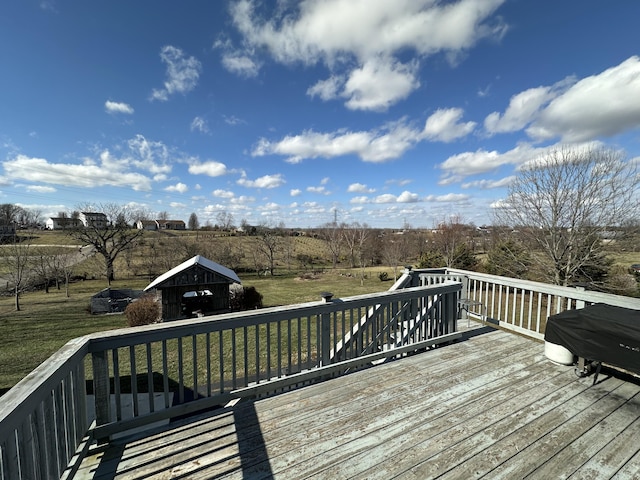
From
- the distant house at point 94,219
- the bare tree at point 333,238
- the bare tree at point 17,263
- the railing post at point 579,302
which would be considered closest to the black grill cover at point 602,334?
the railing post at point 579,302

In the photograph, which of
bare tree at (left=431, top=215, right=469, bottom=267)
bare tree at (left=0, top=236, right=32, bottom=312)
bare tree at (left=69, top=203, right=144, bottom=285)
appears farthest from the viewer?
bare tree at (left=69, top=203, right=144, bottom=285)

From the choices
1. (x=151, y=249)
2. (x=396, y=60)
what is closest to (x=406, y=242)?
(x=396, y=60)

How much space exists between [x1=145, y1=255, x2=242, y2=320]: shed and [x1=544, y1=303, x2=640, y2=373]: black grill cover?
1055 cm

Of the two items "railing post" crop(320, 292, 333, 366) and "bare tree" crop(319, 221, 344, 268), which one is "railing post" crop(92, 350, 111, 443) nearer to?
"railing post" crop(320, 292, 333, 366)

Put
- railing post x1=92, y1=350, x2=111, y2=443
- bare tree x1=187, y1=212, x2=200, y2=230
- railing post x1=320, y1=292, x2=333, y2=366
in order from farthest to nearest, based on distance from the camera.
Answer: bare tree x1=187, y1=212, x2=200, y2=230, railing post x1=320, y1=292, x2=333, y2=366, railing post x1=92, y1=350, x2=111, y2=443

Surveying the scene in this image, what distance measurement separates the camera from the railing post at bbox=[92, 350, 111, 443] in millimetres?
1953

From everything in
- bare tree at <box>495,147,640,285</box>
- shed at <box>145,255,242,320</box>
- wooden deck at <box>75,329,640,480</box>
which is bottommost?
shed at <box>145,255,242,320</box>

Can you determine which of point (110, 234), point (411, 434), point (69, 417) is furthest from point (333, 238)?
point (69, 417)

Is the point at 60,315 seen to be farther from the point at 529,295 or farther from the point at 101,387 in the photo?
the point at 529,295

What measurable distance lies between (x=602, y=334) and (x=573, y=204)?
372 inches

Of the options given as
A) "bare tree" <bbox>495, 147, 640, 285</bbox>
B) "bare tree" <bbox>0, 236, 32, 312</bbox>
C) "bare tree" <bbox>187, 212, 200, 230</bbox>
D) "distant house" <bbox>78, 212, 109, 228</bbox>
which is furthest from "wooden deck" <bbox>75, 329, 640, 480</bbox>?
"bare tree" <bbox>187, 212, 200, 230</bbox>

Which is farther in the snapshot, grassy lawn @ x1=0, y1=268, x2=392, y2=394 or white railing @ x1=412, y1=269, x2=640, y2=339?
grassy lawn @ x1=0, y1=268, x2=392, y2=394

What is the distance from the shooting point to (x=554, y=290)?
3.81 m

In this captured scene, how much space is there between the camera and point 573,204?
945 centimetres
